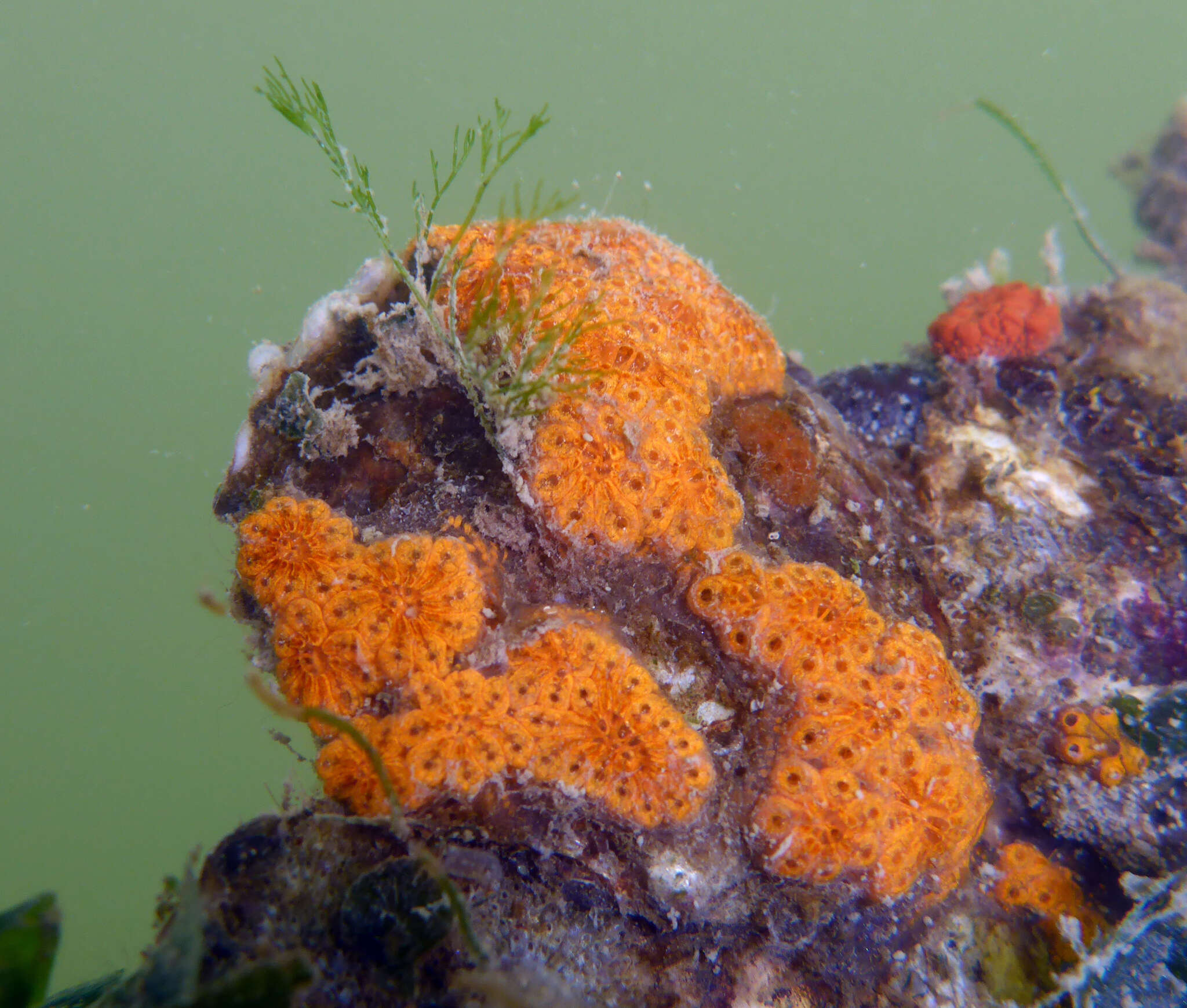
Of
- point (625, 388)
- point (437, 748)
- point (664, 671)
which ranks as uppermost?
point (625, 388)

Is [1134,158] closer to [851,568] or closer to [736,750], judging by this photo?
[851,568]

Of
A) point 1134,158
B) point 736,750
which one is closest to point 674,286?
point 736,750

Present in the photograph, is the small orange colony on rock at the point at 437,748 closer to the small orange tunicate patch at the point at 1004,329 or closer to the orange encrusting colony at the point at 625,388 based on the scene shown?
the orange encrusting colony at the point at 625,388

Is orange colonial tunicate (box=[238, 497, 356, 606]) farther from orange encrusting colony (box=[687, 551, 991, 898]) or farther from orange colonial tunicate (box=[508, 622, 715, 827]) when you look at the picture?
orange encrusting colony (box=[687, 551, 991, 898])

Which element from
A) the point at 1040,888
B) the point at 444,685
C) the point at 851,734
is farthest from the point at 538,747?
the point at 1040,888

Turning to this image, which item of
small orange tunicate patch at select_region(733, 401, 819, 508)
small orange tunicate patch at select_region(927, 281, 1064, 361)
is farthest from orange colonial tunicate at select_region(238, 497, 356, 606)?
small orange tunicate patch at select_region(927, 281, 1064, 361)

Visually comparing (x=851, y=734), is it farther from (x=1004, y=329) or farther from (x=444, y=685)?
(x=1004, y=329)

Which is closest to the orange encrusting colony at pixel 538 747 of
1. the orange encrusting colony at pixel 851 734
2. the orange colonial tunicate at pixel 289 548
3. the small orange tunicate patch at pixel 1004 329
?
the orange encrusting colony at pixel 851 734
